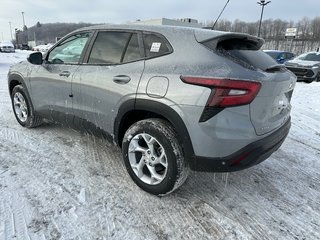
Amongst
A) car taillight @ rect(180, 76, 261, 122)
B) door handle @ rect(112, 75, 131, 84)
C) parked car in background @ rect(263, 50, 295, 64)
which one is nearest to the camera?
car taillight @ rect(180, 76, 261, 122)

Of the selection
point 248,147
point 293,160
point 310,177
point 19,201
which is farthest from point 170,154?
point 293,160

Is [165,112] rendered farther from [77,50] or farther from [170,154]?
[77,50]

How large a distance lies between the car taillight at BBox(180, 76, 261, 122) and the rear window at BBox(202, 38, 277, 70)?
0.75ft

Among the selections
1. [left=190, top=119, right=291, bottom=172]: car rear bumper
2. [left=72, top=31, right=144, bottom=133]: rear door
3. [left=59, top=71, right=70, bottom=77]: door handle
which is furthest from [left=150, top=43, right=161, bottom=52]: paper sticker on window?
[left=59, top=71, right=70, bottom=77]: door handle

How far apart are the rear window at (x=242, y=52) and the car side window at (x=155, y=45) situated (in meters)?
0.39

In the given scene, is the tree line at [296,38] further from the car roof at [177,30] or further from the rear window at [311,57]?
the car roof at [177,30]

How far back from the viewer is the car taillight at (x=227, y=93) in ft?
7.35

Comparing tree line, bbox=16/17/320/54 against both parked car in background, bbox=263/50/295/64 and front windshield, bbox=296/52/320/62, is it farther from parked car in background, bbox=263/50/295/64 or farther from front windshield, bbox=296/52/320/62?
front windshield, bbox=296/52/320/62

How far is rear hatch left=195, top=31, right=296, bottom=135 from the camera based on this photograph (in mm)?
2350

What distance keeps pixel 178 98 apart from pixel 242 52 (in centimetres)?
Result: 75

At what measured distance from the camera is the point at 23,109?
15.1 feet

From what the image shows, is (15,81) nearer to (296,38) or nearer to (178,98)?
(178,98)

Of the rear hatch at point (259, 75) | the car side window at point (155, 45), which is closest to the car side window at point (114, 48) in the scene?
the car side window at point (155, 45)

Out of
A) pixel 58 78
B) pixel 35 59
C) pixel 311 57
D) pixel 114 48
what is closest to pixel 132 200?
pixel 114 48
